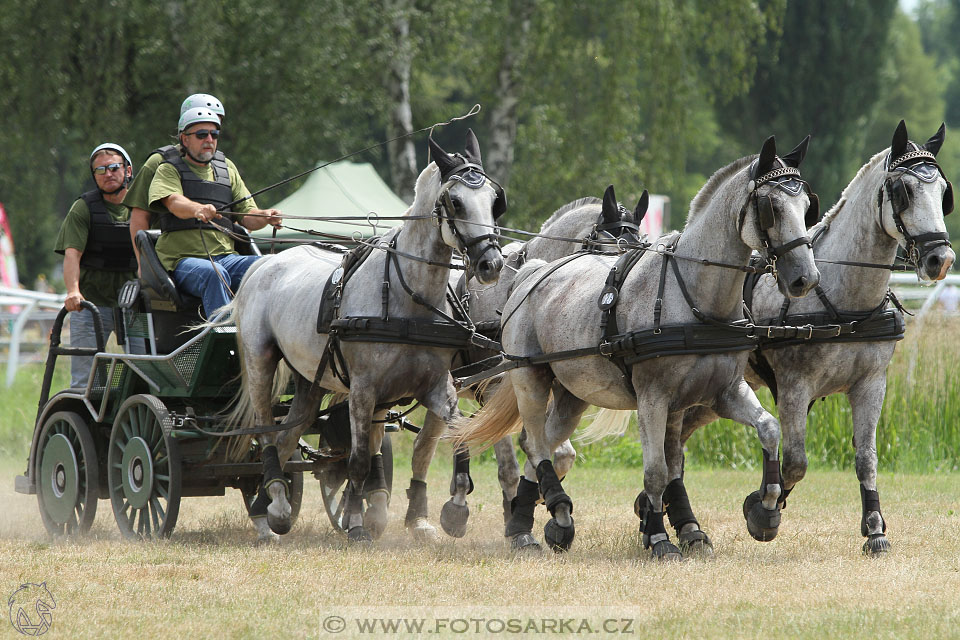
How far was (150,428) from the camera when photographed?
696 centimetres

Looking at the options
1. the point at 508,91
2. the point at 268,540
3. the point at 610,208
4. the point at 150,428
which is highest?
the point at 508,91

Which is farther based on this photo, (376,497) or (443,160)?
(376,497)

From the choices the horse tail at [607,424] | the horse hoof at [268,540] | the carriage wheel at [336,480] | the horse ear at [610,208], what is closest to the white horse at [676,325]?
the horse ear at [610,208]

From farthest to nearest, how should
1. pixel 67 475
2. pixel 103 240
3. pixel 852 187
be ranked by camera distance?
1. pixel 103 240
2. pixel 67 475
3. pixel 852 187

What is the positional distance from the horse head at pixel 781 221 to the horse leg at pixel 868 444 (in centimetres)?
114

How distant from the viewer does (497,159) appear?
17766 millimetres

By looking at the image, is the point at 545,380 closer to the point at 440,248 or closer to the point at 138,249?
the point at 440,248

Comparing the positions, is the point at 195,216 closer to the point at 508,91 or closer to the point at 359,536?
the point at 359,536

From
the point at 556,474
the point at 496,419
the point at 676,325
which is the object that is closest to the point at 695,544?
the point at 556,474

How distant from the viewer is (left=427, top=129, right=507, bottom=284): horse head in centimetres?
579

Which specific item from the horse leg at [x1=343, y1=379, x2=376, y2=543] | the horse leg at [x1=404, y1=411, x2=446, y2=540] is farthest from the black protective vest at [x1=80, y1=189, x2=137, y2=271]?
the horse leg at [x1=404, y1=411, x2=446, y2=540]

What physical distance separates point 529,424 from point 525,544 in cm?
68

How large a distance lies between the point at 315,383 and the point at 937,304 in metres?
6.49

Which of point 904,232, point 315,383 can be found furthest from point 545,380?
point 904,232
